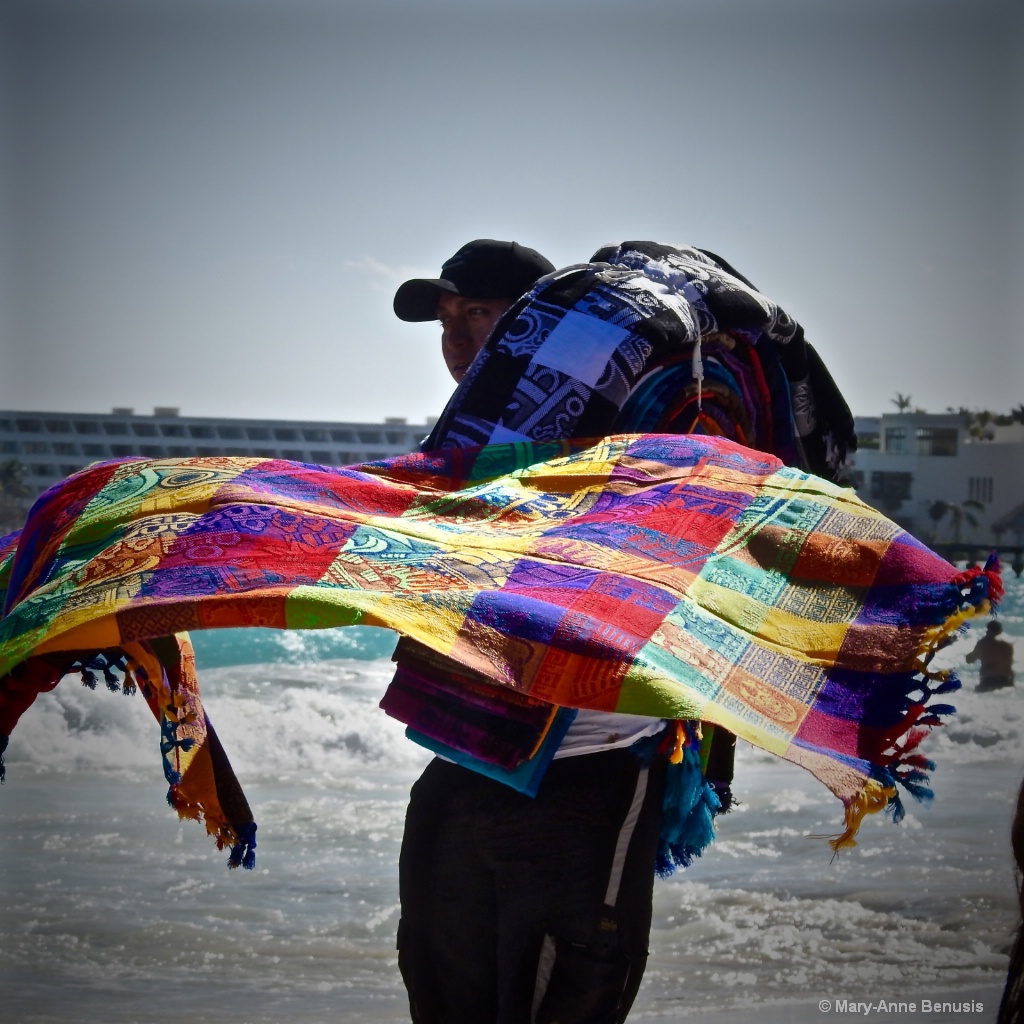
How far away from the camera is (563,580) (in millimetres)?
1691

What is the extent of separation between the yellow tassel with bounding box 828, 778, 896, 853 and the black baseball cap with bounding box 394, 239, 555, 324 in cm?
124

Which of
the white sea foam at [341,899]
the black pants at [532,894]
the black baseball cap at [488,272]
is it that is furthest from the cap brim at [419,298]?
the white sea foam at [341,899]

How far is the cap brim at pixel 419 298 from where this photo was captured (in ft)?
8.05

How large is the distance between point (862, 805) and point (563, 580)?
0.50 metres

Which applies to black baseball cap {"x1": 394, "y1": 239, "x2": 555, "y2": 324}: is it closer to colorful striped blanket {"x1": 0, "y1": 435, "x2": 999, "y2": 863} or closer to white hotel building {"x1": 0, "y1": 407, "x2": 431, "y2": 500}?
colorful striped blanket {"x1": 0, "y1": 435, "x2": 999, "y2": 863}

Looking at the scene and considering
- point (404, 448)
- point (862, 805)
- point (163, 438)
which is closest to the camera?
point (862, 805)

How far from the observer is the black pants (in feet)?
6.21

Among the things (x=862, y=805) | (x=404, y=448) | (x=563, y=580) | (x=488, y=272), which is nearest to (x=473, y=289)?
(x=488, y=272)

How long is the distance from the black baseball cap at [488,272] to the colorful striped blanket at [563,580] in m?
0.59

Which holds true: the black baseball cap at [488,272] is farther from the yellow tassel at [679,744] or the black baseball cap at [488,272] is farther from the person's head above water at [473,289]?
the yellow tassel at [679,744]

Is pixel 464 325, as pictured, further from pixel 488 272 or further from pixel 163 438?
pixel 163 438

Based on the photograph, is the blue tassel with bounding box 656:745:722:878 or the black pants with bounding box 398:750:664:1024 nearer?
the black pants with bounding box 398:750:664:1024

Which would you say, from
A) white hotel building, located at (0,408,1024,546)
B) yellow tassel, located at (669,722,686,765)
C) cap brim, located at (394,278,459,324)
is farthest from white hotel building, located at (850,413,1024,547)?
yellow tassel, located at (669,722,686,765)

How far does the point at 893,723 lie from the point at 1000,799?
23.3 ft
